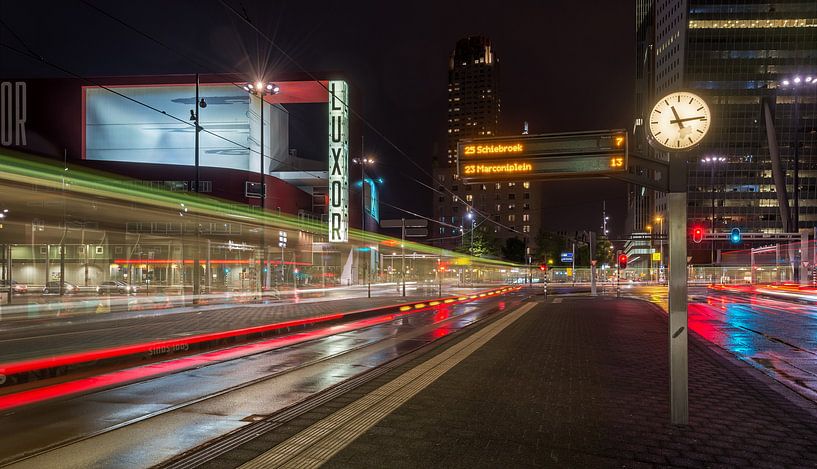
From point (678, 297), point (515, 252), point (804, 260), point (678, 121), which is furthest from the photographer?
point (515, 252)

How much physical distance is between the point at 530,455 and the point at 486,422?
1233mm

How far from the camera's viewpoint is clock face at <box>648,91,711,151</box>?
6.75 m

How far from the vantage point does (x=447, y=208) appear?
148 m

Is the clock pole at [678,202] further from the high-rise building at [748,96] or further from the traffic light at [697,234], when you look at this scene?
the high-rise building at [748,96]

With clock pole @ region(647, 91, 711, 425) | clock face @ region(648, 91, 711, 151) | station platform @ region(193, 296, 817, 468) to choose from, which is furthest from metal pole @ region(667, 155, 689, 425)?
station platform @ region(193, 296, 817, 468)

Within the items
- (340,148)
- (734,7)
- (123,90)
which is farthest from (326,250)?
(734,7)

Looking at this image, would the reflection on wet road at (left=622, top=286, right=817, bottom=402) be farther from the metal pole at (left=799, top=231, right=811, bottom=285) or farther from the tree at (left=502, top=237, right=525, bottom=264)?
the tree at (left=502, top=237, right=525, bottom=264)

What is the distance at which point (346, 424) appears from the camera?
6.45 metres

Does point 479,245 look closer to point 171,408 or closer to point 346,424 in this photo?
point 171,408

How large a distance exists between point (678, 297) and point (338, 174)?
42.8 meters

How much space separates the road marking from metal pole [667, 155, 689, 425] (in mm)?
3404

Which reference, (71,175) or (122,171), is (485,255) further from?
(71,175)

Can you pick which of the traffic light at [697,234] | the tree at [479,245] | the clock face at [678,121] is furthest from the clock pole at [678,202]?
the tree at [479,245]

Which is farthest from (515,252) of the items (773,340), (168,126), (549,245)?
(773,340)
